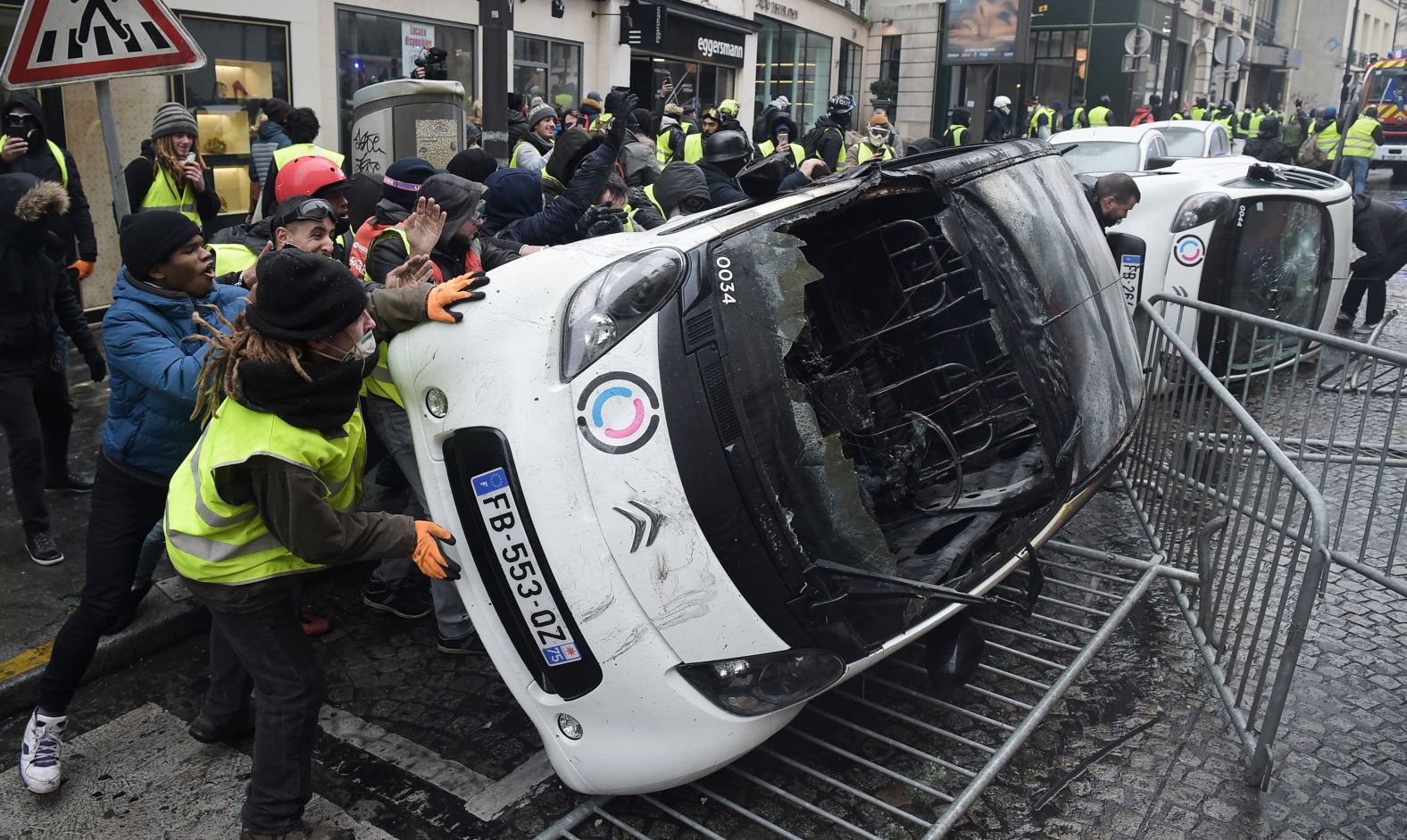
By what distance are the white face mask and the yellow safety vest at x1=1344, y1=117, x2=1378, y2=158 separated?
22.5 metres

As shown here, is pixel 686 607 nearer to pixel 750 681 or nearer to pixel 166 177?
pixel 750 681

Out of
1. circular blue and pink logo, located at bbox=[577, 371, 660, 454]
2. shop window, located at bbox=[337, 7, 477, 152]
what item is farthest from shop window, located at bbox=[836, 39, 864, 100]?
circular blue and pink logo, located at bbox=[577, 371, 660, 454]

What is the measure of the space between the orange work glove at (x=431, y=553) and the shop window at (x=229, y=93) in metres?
8.28

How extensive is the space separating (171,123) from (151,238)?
10.5 feet

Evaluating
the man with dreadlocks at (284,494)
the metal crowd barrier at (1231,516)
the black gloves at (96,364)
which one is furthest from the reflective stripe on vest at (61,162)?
the metal crowd barrier at (1231,516)

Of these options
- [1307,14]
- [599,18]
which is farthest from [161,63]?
[1307,14]

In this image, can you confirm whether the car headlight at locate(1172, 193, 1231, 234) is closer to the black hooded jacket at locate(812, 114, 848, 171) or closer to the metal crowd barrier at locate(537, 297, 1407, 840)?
the metal crowd barrier at locate(537, 297, 1407, 840)

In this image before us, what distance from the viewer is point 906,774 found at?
137 inches

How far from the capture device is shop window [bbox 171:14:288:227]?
10.3 m

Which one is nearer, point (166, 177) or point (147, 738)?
point (147, 738)

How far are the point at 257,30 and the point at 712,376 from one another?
1023 centimetres

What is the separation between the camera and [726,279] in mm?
3100

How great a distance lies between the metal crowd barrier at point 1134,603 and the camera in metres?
3.27

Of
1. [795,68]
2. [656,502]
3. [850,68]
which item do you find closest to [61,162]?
[656,502]
